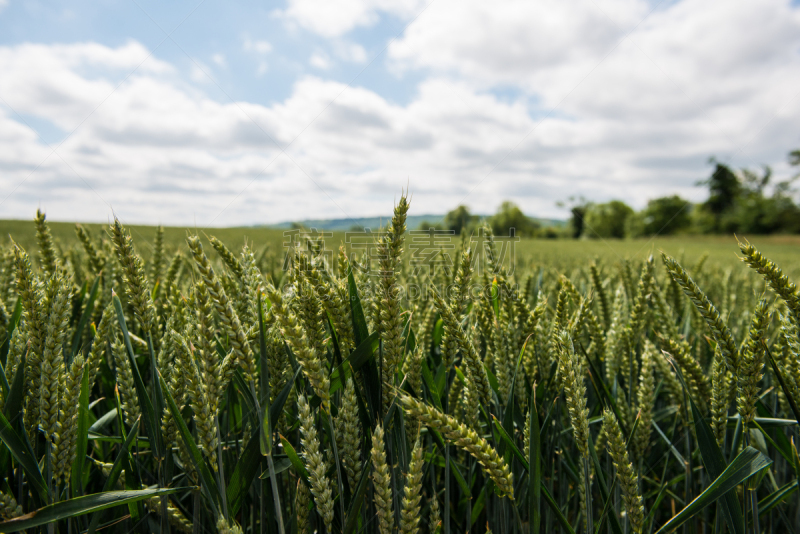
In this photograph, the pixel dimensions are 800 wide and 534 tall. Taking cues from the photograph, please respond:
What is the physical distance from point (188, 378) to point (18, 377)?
20.2 inches

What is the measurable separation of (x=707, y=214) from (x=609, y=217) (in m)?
14.6

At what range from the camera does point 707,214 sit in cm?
5766

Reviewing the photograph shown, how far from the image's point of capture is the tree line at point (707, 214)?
45375 mm

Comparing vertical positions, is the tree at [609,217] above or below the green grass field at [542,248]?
above

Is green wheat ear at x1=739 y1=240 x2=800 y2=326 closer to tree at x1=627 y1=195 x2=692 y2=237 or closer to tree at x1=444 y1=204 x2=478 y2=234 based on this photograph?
tree at x1=444 y1=204 x2=478 y2=234

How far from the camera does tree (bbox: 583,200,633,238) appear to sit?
67812 millimetres

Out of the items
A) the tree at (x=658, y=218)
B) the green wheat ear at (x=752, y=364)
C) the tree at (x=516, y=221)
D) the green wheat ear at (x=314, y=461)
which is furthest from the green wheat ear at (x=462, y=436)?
the tree at (x=658, y=218)

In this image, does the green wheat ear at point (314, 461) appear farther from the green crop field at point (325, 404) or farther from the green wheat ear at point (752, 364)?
the green wheat ear at point (752, 364)

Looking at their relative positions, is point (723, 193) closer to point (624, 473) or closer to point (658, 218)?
point (658, 218)

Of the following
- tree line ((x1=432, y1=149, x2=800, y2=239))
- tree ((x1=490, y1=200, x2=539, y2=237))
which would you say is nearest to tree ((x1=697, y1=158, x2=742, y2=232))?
tree line ((x1=432, y1=149, x2=800, y2=239))

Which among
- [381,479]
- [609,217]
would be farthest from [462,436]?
[609,217]

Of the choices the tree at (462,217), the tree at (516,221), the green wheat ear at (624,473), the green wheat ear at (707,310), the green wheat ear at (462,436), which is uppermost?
the tree at (516,221)

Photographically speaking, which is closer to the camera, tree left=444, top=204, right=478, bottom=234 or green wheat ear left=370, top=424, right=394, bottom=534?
green wheat ear left=370, top=424, right=394, bottom=534

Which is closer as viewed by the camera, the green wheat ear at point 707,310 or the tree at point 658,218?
the green wheat ear at point 707,310
